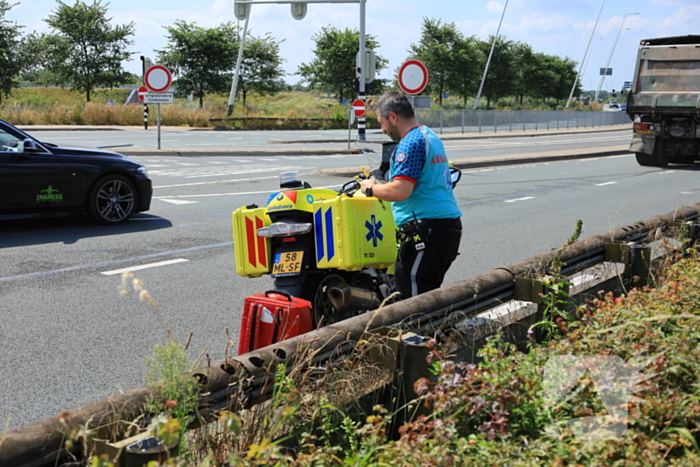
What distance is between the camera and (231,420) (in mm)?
1972

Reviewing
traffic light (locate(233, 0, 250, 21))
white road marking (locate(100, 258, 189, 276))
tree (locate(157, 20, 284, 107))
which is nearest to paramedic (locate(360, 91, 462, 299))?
white road marking (locate(100, 258, 189, 276))

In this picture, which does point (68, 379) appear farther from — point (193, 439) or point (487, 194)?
point (487, 194)

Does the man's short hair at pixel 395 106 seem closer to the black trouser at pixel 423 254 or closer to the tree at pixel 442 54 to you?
the black trouser at pixel 423 254

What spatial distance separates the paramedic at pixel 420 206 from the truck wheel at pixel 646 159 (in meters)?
18.3

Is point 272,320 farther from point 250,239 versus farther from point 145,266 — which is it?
point 145,266

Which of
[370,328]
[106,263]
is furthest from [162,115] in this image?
[370,328]

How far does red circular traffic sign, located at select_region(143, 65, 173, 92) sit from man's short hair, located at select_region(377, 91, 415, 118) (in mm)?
18695

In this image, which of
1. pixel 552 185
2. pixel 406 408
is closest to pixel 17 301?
pixel 406 408

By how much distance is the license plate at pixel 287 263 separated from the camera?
4473mm

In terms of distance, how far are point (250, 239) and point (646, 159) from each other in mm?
19356

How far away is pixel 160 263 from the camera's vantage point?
7.80 meters

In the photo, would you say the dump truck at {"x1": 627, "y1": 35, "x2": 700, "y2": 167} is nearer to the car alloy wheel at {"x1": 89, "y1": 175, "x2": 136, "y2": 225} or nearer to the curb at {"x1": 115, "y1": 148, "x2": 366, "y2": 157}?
the curb at {"x1": 115, "y1": 148, "x2": 366, "y2": 157}

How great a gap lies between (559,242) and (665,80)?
511 inches

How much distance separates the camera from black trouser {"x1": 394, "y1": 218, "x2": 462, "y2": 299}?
4586 mm
